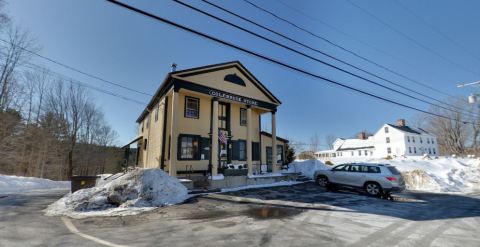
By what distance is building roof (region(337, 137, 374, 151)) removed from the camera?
63.3 metres

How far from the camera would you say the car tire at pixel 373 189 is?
12.3 metres

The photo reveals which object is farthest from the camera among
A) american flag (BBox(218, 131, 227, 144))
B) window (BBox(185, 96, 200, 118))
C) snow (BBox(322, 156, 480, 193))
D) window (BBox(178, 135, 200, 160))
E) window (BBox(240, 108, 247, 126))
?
window (BBox(240, 108, 247, 126))

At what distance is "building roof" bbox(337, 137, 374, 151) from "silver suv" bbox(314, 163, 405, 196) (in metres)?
55.8

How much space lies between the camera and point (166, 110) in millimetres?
16891

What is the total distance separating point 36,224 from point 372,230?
Result: 9285mm

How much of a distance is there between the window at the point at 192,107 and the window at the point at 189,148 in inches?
61.6

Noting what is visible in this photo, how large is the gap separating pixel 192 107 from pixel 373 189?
12.3 meters

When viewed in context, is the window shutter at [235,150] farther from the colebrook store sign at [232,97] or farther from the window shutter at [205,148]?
the colebrook store sign at [232,97]

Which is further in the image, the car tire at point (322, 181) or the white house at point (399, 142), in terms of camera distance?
the white house at point (399, 142)

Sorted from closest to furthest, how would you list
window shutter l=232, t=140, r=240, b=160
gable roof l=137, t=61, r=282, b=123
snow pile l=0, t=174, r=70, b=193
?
gable roof l=137, t=61, r=282, b=123
snow pile l=0, t=174, r=70, b=193
window shutter l=232, t=140, r=240, b=160

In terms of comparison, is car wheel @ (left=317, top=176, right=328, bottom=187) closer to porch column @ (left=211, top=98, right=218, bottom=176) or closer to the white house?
porch column @ (left=211, top=98, right=218, bottom=176)

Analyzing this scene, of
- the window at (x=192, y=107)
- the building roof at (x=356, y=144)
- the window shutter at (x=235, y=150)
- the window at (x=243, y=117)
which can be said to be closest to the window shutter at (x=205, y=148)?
the window at (x=192, y=107)

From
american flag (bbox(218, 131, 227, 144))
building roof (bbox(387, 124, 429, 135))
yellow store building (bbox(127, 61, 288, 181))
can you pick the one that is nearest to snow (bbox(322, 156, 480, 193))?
yellow store building (bbox(127, 61, 288, 181))

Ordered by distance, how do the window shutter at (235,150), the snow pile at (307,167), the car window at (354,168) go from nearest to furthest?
the car window at (354,168) → the window shutter at (235,150) → the snow pile at (307,167)
